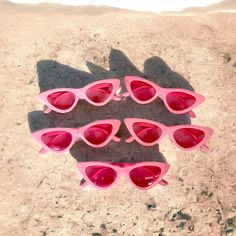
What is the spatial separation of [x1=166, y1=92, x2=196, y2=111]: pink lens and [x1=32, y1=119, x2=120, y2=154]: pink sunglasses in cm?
28

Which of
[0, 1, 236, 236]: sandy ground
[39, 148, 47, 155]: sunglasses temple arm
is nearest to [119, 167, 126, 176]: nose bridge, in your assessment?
[0, 1, 236, 236]: sandy ground

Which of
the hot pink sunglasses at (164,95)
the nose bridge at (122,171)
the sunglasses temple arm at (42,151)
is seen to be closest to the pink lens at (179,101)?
the hot pink sunglasses at (164,95)

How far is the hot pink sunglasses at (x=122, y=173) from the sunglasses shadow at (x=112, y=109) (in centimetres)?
12

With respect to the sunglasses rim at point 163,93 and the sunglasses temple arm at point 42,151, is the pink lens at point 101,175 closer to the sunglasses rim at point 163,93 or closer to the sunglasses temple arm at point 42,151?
the sunglasses temple arm at point 42,151

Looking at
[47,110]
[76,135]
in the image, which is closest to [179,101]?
[76,135]

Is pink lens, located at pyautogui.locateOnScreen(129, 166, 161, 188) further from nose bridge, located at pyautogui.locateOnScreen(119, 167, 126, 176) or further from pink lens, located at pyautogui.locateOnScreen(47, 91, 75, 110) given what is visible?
pink lens, located at pyautogui.locateOnScreen(47, 91, 75, 110)

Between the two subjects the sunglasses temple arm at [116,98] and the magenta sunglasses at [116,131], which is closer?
the magenta sunglasses at [116,131]

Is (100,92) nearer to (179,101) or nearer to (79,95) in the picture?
(79,95)

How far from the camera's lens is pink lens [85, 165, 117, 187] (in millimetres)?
2232

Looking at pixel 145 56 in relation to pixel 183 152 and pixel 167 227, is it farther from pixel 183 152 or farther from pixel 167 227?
pixel 167 227

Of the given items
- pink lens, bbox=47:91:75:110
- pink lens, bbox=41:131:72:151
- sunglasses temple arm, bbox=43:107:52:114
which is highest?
pink lens, bbox=47:91:75:110

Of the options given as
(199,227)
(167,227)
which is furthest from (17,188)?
(199,227)

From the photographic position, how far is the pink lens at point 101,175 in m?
2.23

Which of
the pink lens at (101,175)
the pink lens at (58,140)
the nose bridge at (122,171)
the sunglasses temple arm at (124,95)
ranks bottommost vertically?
the pink lens at (101,175)
